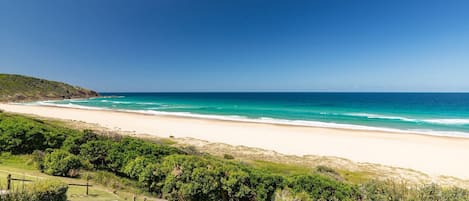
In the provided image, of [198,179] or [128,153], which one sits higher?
[128,153]

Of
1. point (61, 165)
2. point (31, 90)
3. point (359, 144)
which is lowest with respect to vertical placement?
point (359, 144)

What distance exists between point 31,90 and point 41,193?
115m

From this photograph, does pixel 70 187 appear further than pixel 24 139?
No

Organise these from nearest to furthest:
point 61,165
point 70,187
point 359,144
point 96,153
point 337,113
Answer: point 70,187 → point 61,165 → point 96,153 → point 359,144 → point 337,113

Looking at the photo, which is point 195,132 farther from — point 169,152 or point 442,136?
point 442,136

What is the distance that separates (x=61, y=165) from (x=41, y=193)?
16.0 ft

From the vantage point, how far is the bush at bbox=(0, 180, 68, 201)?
5.15 metres

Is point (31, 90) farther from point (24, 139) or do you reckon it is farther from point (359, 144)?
point (359, 144)

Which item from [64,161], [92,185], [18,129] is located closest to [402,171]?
[92,185]

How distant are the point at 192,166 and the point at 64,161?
18.2 ft

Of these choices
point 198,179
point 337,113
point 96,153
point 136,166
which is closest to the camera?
point 198,179

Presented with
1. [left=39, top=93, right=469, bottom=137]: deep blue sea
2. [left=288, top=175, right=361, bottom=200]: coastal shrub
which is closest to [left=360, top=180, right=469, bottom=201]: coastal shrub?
[left=288, top=175, right=361, bottom=200]: coastal shrub

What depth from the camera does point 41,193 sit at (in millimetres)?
5539

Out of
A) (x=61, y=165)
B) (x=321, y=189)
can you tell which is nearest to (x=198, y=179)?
(x=321, y=189)
